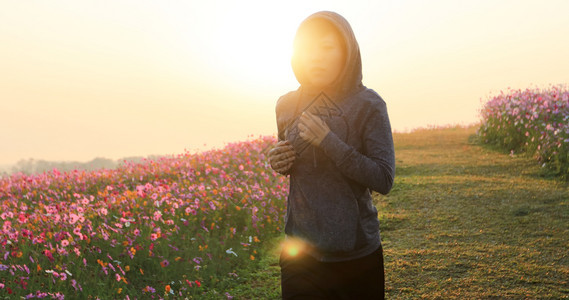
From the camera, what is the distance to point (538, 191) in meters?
9.88

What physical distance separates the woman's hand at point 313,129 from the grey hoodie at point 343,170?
0.14 ft

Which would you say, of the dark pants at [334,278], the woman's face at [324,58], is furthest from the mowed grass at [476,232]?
the woman's face at [324,58]

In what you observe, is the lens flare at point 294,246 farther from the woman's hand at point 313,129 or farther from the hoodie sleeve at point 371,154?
the woman's hand at point 313,129

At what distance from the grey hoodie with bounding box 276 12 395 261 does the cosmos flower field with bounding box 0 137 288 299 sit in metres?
3.30

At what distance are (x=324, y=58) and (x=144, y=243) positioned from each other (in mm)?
4919

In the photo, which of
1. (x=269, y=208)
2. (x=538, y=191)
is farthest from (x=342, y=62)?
(x=538, y=191)

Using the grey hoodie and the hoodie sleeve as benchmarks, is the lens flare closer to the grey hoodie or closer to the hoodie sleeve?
the grey hoodie

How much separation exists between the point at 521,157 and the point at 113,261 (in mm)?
11753

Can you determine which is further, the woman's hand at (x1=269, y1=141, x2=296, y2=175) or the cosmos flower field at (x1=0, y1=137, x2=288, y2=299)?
the cosmos flower field at (x1=0, y1=137, x2=288, y2=299)

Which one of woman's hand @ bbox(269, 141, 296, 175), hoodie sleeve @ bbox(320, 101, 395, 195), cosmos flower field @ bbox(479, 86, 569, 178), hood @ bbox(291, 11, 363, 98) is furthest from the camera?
cosmos flower field @ bbox(479, 86, 569, 178)

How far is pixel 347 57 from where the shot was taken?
8.94 ft

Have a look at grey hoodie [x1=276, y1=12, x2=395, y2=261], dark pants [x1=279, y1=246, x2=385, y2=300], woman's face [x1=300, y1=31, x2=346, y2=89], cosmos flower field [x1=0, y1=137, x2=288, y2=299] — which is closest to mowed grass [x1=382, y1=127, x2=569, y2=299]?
cosmos flower field [x1=0, y1=137, x2=288, y2=299]

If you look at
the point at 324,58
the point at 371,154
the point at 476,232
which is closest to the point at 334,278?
the point at 371,154

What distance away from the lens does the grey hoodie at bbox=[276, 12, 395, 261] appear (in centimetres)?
264
